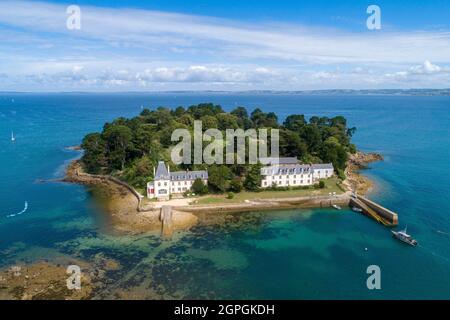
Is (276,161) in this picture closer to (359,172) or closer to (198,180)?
(198,180)

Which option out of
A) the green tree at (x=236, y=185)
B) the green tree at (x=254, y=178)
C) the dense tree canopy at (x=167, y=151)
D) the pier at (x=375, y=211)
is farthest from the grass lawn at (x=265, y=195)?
the pier at (x=375, y=211)


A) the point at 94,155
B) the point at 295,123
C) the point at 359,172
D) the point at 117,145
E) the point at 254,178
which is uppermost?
the point at 295,123

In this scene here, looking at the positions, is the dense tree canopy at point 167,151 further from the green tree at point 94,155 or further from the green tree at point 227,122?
the green tree at point 227,122

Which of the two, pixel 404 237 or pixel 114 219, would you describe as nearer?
pixel 404 237

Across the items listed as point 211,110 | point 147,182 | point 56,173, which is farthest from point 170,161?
point 211,110

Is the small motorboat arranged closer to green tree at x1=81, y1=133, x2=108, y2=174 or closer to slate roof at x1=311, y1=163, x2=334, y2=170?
slate roof at x1=311, y1=163, x2=334, y2=170

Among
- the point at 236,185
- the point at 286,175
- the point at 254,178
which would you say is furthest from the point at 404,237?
the point at 236,185
